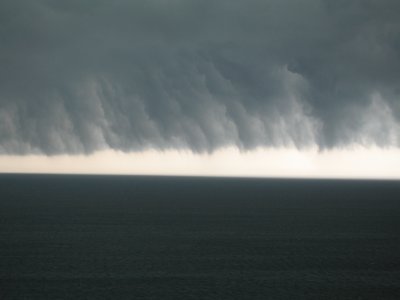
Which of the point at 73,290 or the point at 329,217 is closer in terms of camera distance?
the point at 73,290

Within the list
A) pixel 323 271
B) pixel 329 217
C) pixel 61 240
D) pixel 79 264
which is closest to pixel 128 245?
pixel 61 240

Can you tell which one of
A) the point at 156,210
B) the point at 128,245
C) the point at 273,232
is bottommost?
the point at 128,245

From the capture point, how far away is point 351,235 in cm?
10488

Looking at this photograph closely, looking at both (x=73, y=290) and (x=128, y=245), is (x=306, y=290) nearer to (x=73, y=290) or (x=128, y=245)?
(x=73, y=290)

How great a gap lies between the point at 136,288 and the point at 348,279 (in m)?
20.6

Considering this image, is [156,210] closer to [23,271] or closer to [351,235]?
[351,235]

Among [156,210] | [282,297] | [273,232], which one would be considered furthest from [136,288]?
[156,210]

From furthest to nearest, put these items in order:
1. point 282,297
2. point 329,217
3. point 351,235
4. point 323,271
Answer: point 329,217
point 351,235
point 323,271
point 282,297

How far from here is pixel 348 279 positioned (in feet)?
207

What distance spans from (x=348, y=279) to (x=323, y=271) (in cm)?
493

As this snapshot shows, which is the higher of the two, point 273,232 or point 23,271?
point 273,232

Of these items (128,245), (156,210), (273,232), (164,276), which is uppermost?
(156,210)

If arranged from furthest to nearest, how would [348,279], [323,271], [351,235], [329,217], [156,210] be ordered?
[156,210], [329,217], [351,235], [323,271], [348,279]

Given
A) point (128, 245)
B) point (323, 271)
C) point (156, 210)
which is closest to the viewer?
point (323, 271)
